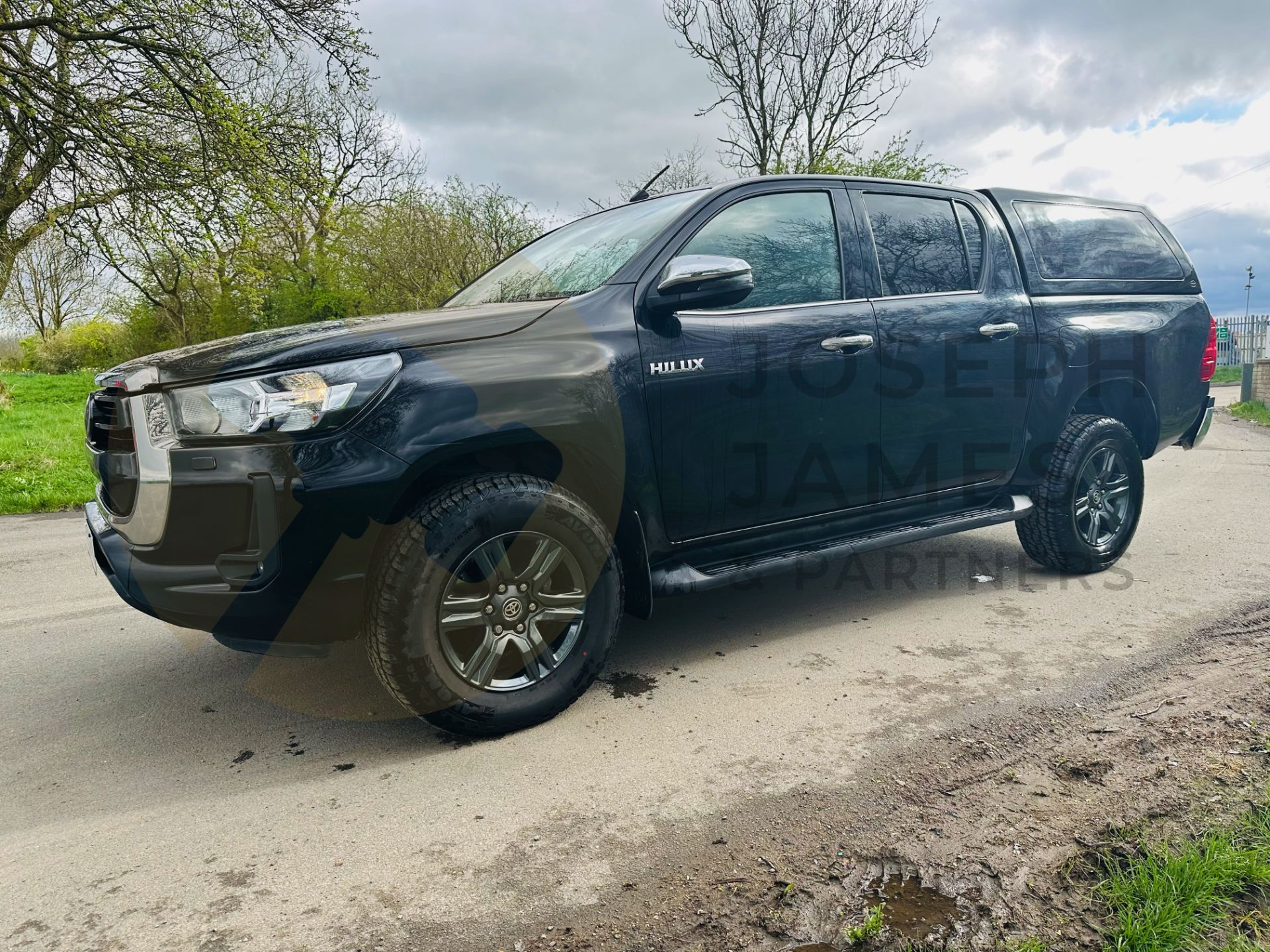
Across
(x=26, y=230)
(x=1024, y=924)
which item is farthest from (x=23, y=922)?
(x=26, y=230)

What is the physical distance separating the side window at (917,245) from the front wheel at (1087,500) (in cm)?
107

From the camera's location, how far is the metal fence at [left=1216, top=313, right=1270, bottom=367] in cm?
3216

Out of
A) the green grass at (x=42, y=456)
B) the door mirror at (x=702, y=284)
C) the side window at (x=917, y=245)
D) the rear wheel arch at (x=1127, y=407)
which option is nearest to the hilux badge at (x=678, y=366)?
the door mirror at (x=702, y=284)

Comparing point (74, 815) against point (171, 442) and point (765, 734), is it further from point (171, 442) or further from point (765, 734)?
point (765, 734)

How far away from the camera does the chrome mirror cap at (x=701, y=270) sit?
9.80ft

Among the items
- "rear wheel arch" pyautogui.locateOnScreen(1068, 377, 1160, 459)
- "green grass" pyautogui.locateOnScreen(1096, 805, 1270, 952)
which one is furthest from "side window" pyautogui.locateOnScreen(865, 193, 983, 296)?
"green grass" pyautogui.locateOnScreen(1096, 805, 1270, 952)

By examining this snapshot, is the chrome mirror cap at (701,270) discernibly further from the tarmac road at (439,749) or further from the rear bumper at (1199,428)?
the rear bumper at (1199,428)

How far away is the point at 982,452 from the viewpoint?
408 cm

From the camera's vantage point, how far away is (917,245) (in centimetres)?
398

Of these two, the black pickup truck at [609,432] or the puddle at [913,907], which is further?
→ the black pickup truck at [609,432]

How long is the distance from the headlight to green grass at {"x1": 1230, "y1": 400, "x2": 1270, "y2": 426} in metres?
14.8

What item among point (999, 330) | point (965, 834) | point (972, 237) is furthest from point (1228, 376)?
point (965, 834)

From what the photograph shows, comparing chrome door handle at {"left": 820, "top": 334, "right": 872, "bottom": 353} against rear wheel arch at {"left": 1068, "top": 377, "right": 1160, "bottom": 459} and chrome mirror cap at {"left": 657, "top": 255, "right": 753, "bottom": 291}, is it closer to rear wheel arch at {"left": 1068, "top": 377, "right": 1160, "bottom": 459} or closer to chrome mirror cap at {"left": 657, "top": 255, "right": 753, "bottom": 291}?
chrome mirror cap at {"left": 657, "top": 255, "right": 753, "bottom": 291}

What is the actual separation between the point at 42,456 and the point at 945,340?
981 centimetres
